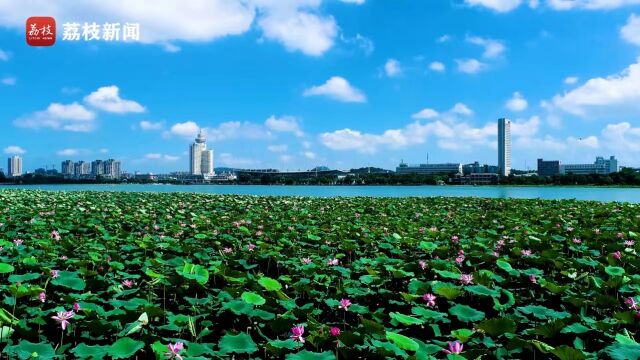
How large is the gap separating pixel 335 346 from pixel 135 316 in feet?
4.29

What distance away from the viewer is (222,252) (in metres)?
5.88

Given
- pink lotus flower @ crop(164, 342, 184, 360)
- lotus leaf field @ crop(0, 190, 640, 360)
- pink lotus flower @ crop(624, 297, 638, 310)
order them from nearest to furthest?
pink lotus flower @ crop(164, 342, 184, 360) → lotus leaf field @ crop(0, 190, 640, 360) → pink lotus flower @ crop(624, 297, 638, 310)

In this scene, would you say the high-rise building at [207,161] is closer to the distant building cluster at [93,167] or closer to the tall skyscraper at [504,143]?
the distant building cluster at [93,167]

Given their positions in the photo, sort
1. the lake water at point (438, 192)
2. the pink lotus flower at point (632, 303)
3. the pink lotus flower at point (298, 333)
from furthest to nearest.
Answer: the lake water at point (438, 192), the pink lotus flower at point (632, 303), the pink lotus flower at point (298, 333)

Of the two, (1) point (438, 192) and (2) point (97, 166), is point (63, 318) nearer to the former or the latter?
(1) point (438, 192)

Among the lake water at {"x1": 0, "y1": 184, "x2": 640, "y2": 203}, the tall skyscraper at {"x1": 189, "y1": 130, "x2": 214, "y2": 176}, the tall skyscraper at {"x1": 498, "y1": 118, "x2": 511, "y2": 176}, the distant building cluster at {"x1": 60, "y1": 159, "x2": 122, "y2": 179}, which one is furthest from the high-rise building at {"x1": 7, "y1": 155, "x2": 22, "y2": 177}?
the tall skyscraper at {"x1": 498, "y1": 118, "x2": 511, "y2": 176}

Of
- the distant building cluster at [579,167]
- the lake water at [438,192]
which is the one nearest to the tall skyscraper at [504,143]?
the distant building cluster at [579,167]

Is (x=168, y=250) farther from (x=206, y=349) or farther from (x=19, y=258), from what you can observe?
(x=206, y=349)

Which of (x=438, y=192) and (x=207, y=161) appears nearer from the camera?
(x=438, y=192)

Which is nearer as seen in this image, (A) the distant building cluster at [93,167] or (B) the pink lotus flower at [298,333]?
(B) the pink lotus flower at [298,333]

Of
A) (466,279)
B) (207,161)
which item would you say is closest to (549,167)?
(207,161)

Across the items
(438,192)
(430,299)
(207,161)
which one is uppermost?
(207,161)

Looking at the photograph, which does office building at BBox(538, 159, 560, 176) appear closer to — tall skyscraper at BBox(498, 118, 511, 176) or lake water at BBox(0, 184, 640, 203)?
tall skyscraper at BBox(498, 118, 511, 176)

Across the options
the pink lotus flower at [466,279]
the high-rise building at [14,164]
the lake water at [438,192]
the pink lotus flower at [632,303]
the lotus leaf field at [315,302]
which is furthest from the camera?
the high-rise building at [14,164]
